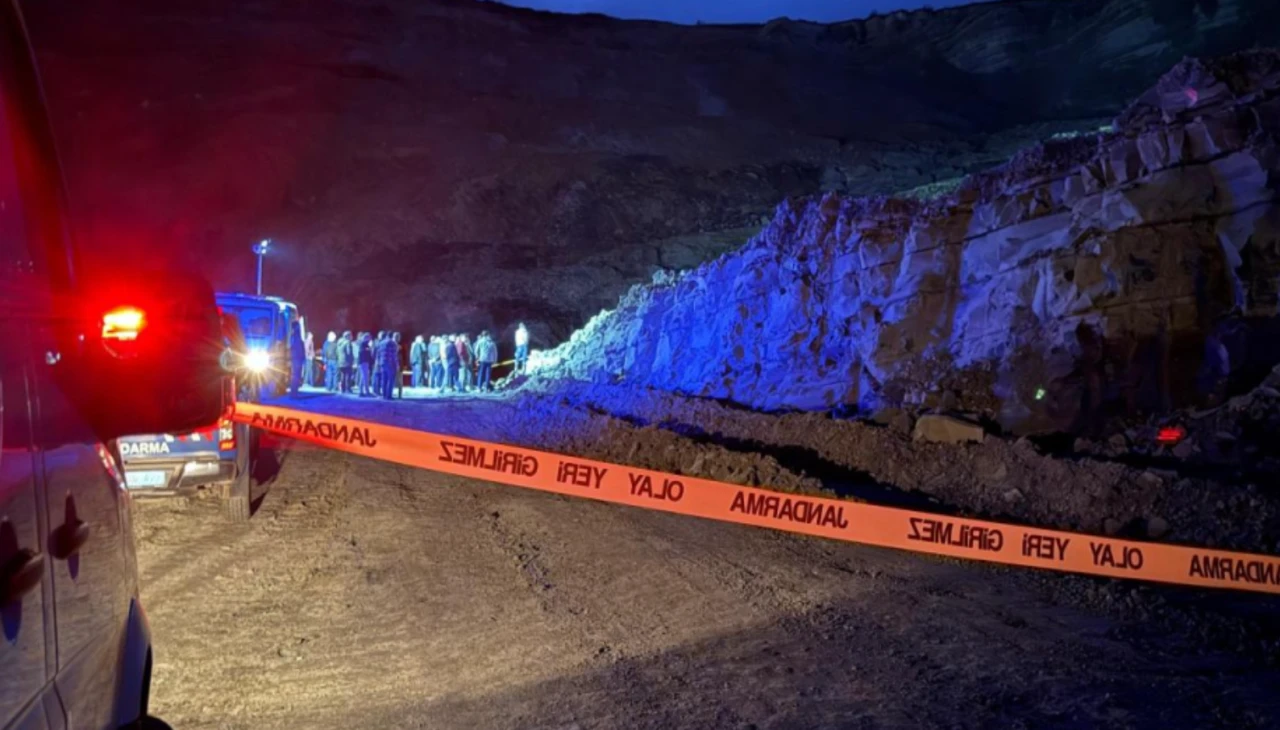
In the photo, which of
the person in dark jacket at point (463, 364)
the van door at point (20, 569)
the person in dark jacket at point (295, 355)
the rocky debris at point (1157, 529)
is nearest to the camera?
the van door at point (20, 569)

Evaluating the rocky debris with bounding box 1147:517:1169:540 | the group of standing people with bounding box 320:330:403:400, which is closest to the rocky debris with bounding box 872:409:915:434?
the rocky debris with bounding box 1147:517:1169:540

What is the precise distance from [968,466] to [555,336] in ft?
96.5

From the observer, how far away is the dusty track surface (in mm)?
5133

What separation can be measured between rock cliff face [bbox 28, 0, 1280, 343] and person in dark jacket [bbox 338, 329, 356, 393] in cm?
1239

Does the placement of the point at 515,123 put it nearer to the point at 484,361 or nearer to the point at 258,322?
the point at 484,361

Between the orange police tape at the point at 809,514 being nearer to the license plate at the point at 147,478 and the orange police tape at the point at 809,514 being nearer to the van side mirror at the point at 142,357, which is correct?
the license plate at the point at 147,478

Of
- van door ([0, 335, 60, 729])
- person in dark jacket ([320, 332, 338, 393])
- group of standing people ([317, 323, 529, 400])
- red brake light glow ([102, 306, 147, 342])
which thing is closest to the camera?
van door ([0, 335, 60, 729])

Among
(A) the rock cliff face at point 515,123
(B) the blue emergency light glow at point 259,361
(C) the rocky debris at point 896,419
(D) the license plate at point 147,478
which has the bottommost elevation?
(B) the blue emergency light glow at point 259,361

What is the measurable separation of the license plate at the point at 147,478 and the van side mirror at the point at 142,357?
6.05 metres

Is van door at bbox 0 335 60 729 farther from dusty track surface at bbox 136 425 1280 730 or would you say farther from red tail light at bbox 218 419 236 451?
red tail light at bbox 218 419 236 451

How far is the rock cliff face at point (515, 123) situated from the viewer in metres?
46.5

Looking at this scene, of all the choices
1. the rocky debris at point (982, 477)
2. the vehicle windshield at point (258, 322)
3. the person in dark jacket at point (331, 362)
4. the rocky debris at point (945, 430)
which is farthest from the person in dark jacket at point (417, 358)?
the rocky debris at point (945, 430)

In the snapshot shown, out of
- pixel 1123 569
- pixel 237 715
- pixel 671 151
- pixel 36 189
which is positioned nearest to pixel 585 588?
pixel 237 715

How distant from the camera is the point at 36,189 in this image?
2586 millimetres
